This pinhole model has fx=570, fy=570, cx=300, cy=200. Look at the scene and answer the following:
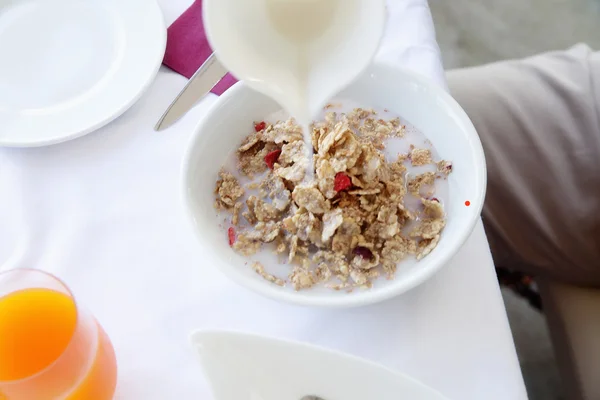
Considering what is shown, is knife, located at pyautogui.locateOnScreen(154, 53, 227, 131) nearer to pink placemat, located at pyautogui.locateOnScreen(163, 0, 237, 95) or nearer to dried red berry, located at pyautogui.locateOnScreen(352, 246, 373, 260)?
pink placemat, located at pyautogui.locateOnScreen(163, 0, 237, 95)

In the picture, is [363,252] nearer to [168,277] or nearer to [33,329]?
[168,277]

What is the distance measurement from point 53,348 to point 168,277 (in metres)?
0.14

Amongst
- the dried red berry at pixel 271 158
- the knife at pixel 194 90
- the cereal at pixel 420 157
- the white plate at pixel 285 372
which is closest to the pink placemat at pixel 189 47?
the knife at pixel 194 90

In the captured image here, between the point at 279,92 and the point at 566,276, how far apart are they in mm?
478

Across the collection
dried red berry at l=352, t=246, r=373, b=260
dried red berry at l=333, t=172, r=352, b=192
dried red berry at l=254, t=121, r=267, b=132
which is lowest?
dried red berry at l=352, t=246, r=373, b=260

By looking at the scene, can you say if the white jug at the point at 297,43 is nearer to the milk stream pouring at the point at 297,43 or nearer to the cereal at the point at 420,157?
the milk stream pouring at the point at 297,43

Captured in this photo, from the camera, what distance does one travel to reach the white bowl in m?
0.51

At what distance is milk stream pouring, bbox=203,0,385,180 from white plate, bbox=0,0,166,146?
0.17 meters

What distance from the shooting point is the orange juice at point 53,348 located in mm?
441

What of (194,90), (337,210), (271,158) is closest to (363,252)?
(337,210)

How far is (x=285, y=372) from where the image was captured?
46 centimetres

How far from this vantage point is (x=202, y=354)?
0.45m

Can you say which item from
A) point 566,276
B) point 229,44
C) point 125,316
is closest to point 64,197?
point 125,316

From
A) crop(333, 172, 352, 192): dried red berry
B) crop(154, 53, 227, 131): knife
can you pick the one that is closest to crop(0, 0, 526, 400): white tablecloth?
crop(154, 53, 227, 131): knife
